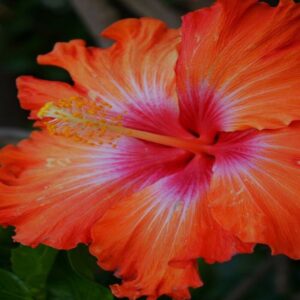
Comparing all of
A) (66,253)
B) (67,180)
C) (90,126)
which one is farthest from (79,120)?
(66,253)

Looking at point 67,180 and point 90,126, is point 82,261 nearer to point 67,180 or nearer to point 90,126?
point 67,180

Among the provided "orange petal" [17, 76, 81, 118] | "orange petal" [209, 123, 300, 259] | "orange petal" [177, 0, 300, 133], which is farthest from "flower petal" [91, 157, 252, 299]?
"orange petal" [17, 76, 81, 118]

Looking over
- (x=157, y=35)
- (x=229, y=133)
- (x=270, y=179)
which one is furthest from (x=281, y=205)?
(x=157, y=35)

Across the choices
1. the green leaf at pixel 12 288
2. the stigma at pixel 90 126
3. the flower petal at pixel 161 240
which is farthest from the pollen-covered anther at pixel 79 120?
the green leaf at pixel 12 288

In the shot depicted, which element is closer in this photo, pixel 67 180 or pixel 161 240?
pixel 161 240

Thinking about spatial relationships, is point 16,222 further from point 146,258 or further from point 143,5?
point 143,5
